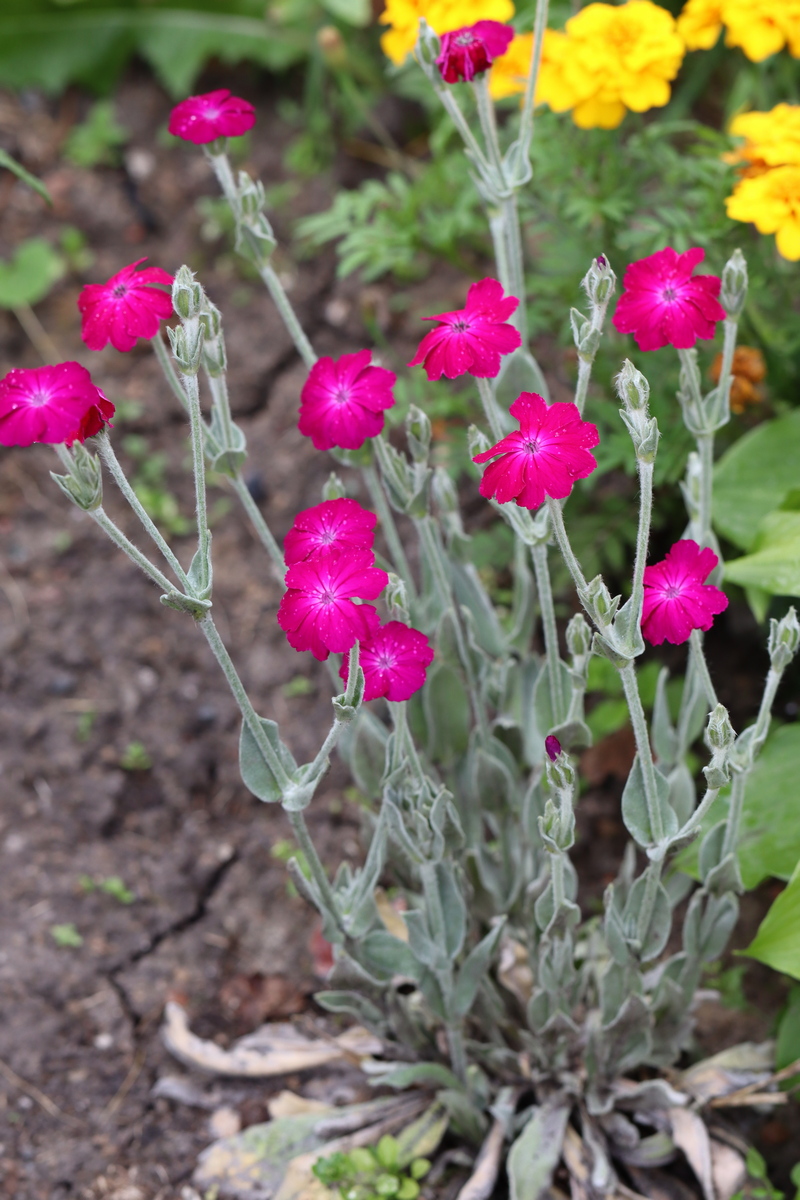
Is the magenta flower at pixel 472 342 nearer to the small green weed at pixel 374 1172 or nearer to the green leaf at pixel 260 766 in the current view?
the green leaf at pixel 260 766

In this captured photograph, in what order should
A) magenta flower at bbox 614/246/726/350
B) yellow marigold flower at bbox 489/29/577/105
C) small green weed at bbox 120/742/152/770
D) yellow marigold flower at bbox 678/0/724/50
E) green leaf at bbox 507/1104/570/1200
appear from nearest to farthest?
magenta flower at bbox 614/246/726/350, green leaf at bbox 507/1104/570/1200, yellow marigold flower at bbox 489/29/577/105, yellow marigold flower at bbox 678/0/724/50, small green weed at bbox 120/742/152/770

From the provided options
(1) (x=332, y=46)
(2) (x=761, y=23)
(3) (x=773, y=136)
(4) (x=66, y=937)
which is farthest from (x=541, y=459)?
(1) (x=332, y=46)

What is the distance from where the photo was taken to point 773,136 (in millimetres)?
1742

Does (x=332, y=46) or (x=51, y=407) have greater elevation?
(x=51, y=407)

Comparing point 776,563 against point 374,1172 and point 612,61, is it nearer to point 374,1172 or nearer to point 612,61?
point 612,61

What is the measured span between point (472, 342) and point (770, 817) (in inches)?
35.2

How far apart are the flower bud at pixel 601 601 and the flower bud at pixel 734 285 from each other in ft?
1.52

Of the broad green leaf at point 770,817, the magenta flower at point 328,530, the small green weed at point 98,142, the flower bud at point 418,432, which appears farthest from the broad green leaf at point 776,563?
the small green weed at point 98,142

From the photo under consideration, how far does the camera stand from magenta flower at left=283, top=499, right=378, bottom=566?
3.90ft

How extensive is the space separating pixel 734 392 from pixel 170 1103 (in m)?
1.54

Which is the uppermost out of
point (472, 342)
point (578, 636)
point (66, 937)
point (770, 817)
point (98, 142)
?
point (472, 342)

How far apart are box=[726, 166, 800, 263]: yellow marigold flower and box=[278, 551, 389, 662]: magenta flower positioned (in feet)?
2.89

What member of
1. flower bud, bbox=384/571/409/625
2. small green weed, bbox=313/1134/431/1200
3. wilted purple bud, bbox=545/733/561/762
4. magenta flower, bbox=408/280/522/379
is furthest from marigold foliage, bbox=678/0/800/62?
small green weed, bbox=313/1134/431/1200

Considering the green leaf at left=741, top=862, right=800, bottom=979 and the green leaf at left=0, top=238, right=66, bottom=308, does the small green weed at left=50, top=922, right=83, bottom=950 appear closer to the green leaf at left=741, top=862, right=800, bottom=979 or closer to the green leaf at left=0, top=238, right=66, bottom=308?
the green leaf at left=741, top=862, right=800, bottom=979
